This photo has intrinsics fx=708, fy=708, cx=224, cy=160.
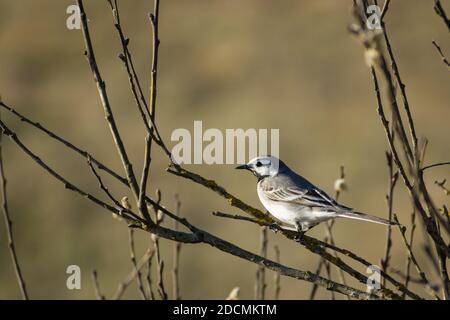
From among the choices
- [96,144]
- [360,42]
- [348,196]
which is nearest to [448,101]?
[348,196]

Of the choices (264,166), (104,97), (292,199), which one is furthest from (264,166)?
(104,97)

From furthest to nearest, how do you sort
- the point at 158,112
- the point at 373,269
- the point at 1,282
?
the point at 158,112
the point at 1,282
the point at 373,269

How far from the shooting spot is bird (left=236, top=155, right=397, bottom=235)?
16.3 feet

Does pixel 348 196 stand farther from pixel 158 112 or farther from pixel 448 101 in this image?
pixel 158 112

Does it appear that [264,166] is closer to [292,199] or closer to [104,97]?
[292,199]

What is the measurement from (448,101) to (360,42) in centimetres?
1471

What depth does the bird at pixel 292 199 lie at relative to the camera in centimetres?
496

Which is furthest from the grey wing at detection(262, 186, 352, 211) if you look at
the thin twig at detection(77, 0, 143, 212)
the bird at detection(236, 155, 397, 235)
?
the thin twig at detection(77, 0, 143, 212)

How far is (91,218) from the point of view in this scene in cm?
1382

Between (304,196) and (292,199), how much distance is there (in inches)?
4.2

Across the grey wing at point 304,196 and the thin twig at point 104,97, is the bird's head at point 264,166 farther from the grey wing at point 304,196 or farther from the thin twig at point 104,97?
the thin twig at point 104,97

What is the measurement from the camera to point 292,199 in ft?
17.6

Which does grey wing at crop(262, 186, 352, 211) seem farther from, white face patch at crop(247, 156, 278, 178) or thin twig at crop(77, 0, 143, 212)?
thin twig at crop(77, 0, 143, 212)

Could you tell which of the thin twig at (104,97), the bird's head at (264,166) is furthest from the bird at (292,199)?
the thin twig at (104,97)
